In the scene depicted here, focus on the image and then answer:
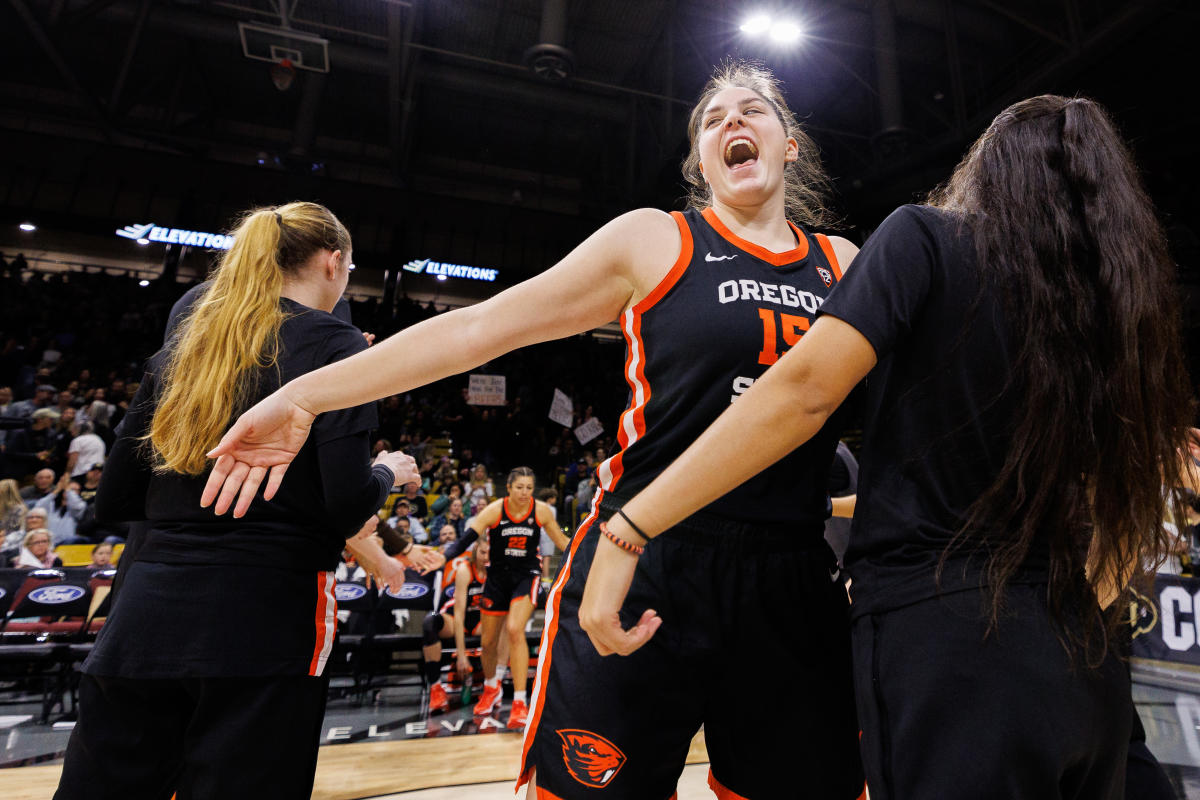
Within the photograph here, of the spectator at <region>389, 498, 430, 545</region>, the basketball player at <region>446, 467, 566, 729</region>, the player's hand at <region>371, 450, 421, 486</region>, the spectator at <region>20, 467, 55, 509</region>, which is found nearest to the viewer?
the player's hand at <region>371, 450, 421, 486</region>

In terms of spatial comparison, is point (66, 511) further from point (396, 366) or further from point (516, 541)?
point (396, 366)

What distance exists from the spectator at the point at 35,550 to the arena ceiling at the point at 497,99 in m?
7.58

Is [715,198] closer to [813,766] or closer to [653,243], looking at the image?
[653,243]

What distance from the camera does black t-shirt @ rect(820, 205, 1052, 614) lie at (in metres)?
0.98

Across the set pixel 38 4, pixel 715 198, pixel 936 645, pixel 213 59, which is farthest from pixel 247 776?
pixel 213 59

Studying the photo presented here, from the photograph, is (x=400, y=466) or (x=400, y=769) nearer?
(x=400, y=466)

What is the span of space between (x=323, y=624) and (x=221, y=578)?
9.2 inches

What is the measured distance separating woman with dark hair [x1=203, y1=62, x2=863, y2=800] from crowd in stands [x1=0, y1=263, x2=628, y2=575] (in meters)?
7.37

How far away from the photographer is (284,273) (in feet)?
5.85

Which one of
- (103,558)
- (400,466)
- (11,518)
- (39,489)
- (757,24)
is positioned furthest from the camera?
(757,24)

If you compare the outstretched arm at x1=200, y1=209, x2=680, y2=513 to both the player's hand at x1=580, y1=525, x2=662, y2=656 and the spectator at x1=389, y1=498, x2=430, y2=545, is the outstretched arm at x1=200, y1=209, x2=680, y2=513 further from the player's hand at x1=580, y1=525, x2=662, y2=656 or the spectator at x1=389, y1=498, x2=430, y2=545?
the spectator at x1=389, y1=498, x2=430, y2=545

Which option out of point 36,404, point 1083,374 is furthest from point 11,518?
Answer: point 1083,374

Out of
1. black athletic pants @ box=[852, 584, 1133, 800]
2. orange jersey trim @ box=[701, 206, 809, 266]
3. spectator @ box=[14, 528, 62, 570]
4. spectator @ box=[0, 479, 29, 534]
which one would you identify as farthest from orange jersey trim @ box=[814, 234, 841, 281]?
spectator @ box=[0, 479, 29, 534]

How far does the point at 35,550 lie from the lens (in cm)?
677
